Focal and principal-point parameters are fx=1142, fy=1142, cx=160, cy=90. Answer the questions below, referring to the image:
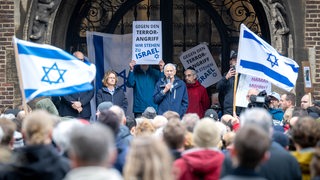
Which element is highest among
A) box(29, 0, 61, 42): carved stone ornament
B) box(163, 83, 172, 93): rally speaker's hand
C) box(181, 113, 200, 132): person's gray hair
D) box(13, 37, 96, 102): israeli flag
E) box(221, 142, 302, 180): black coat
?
box(29, 0, 61, 42): carved stone ornament

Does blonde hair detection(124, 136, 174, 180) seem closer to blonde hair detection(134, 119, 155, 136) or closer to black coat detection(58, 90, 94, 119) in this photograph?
blonde hair detection(134, 119, 155, 136)

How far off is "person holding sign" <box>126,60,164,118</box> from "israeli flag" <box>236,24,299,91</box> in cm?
347

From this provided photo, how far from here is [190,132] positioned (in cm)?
1127

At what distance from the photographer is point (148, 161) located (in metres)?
8.05

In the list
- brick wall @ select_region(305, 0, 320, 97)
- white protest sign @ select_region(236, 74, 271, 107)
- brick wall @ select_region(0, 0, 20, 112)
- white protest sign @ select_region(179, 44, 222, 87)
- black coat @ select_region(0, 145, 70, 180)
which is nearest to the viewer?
black coat @ select_region(0, 145, 70, 180)

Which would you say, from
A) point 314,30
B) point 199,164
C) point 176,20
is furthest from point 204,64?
point 199,164

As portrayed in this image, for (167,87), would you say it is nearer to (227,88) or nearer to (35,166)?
(227,88)

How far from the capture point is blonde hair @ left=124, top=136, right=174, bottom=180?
8.01m

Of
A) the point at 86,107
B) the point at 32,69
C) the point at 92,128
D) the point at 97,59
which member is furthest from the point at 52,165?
the point at 97,59

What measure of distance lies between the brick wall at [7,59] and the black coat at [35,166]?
9.53 metres

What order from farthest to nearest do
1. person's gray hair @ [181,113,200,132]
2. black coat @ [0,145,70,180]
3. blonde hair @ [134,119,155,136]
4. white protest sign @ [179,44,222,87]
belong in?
white protest sign @ [179,44,222,87] < blonde hair @ [134,119,155,136] < person's gray hair @ [181,113,200,132] < black coat @ [0,145,70,180]

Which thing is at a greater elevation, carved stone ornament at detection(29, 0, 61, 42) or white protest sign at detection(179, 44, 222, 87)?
carved stone ornament at detection(29, 0, 61, 42)

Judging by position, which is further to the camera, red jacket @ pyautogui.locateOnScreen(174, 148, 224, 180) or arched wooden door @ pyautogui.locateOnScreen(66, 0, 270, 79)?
arched wooden door @ pyautogui.locateOnScreen(66, 0, 270, 79)

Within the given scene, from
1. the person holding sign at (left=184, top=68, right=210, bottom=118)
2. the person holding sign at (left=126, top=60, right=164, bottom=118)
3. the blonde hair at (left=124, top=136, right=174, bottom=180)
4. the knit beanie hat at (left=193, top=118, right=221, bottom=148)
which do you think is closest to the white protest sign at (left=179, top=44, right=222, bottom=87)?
the person holding sign at (left=126, top=60, right=164, bottom=118)
